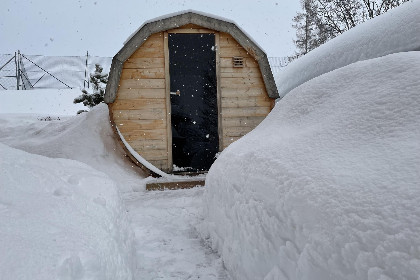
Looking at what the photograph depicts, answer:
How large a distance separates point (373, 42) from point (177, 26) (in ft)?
12.5

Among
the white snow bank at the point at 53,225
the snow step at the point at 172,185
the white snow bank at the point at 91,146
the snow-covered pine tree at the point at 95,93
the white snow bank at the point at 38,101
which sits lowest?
the snow step at the point at 172,185

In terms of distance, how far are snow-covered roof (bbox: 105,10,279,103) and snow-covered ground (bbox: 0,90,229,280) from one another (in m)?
2.59

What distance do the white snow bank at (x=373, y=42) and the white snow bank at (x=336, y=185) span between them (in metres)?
3.67

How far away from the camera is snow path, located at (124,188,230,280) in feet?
8.44

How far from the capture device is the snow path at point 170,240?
257 centimetres

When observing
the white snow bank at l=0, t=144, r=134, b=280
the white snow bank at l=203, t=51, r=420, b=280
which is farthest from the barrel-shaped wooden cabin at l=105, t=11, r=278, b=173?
the white snow bank at l=0, t=144, r=134, b=280

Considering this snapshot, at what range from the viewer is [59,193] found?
1736 millimetres

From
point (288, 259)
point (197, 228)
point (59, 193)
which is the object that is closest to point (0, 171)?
point (59, 193)

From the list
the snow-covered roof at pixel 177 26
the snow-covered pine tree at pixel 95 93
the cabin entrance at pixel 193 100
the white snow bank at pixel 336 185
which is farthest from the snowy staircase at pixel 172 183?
the snow-covered pine tree at pixel 95 93

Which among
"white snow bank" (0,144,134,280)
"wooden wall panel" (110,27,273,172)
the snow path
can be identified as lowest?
the snow path

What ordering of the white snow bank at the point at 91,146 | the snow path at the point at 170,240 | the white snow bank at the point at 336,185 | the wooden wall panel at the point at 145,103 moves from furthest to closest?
1. the wooden wall panel at the point at 145,103
2. the white snow bank at the point at 91,146
3. the snow path at the point at 170,240
4. the white snow bank at the point at 336,185

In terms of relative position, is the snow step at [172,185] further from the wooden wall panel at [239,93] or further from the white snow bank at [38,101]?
the white snow bank at [38,101]

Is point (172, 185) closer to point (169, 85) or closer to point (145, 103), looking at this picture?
point (145, 103)

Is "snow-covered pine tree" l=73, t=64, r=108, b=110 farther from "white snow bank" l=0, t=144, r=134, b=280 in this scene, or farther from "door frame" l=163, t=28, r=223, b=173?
"white snow bank" l=0, t=144, r=134, b=280
